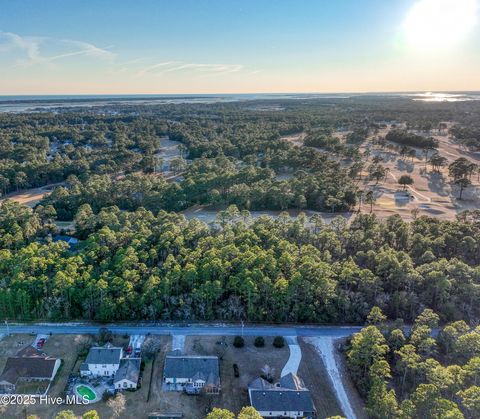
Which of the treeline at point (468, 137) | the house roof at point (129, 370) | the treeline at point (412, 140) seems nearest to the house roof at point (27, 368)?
the house roof at point (129, 370)

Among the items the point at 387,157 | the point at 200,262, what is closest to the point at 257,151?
the point at 387,157

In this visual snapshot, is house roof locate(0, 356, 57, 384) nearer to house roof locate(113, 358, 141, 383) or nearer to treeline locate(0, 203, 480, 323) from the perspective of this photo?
house roof locate(113, 358, 141, 383)

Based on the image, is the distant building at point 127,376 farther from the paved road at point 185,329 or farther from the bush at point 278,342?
the bush at point 278,342

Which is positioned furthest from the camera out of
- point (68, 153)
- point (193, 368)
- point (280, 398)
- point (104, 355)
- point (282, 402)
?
point (68, 153)

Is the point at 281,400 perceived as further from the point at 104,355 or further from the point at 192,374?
the point at 104,355

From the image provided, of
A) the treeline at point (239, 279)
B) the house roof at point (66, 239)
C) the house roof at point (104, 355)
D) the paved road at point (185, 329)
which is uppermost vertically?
the treeline at point (239, 279)

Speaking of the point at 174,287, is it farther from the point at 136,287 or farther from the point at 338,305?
the point at 338,305

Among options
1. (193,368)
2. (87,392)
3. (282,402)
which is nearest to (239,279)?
(193,368)
